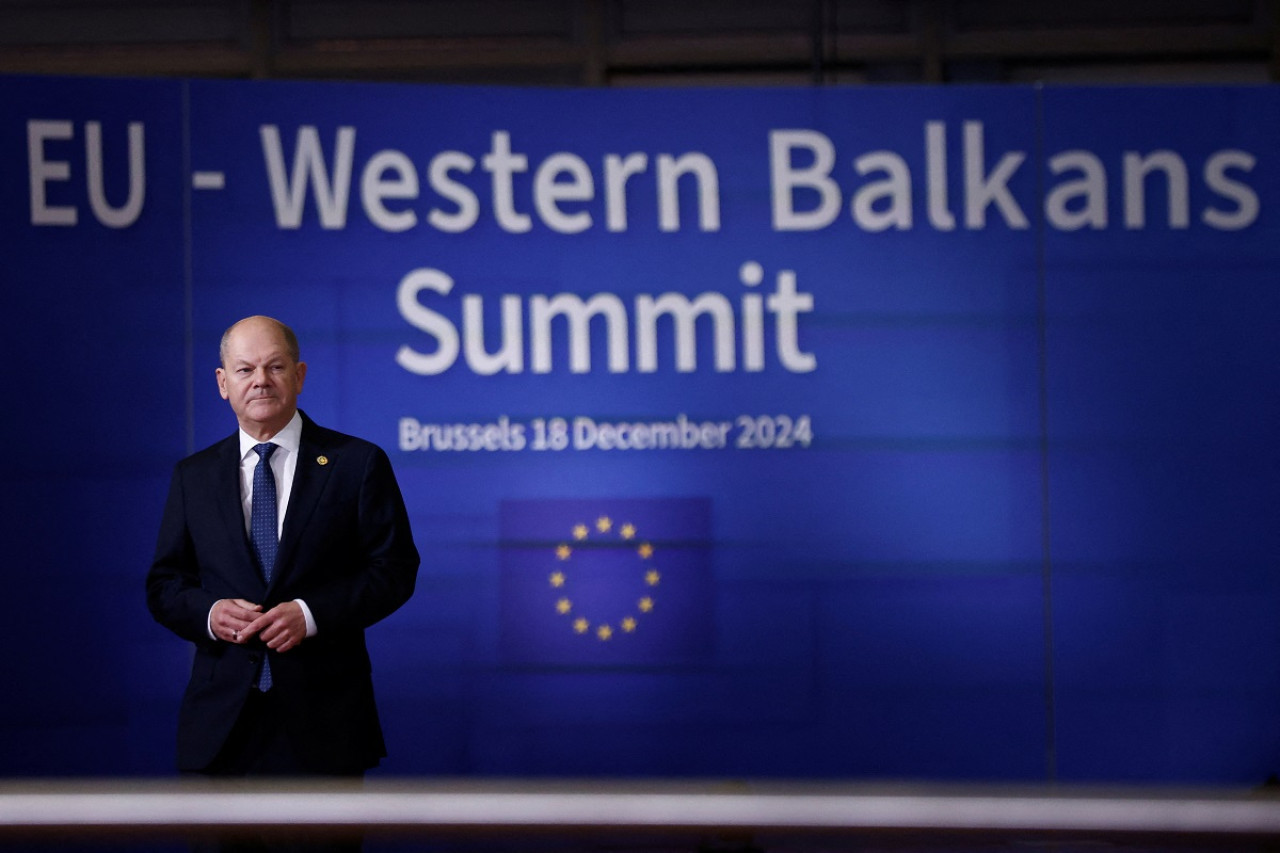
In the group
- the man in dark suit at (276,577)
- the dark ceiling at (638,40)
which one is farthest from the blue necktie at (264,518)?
the dark ceiling at (638,40)

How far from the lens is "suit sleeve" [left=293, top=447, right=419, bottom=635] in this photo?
88.1 inches

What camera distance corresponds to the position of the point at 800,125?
10.9ft

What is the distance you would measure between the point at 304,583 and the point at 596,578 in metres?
1.19

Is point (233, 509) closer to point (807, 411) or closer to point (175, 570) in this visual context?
point (175, 570)

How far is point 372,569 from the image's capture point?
229cm

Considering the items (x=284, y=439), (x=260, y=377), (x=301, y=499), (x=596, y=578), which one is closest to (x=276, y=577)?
(x=301, y=499)

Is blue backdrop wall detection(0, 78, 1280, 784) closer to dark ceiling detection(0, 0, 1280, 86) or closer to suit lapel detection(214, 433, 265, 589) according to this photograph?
suit lapel detection(214, 433, 265, 589)

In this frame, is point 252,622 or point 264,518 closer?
point 252,622

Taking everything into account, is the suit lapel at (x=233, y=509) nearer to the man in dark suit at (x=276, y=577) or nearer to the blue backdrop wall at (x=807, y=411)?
the man in dark suit at (x=276, y=577)

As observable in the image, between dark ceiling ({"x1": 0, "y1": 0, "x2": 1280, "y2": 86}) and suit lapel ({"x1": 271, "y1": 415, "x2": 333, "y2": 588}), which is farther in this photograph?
dark ceiling ({"x1": 0, "y1": 0, "x2": 1280, "y2": 86})

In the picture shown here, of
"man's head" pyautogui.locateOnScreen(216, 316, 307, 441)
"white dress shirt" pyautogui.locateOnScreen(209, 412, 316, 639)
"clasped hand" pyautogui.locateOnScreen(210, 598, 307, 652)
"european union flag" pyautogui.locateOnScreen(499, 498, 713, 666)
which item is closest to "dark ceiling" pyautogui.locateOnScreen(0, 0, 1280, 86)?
"european union flag" pyautogui.locateOnScreen(499, 498, 713, 666)

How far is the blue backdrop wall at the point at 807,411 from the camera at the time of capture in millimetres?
3295

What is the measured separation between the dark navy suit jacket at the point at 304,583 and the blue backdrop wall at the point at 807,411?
3.21 feet

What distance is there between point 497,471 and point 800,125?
1299mm
